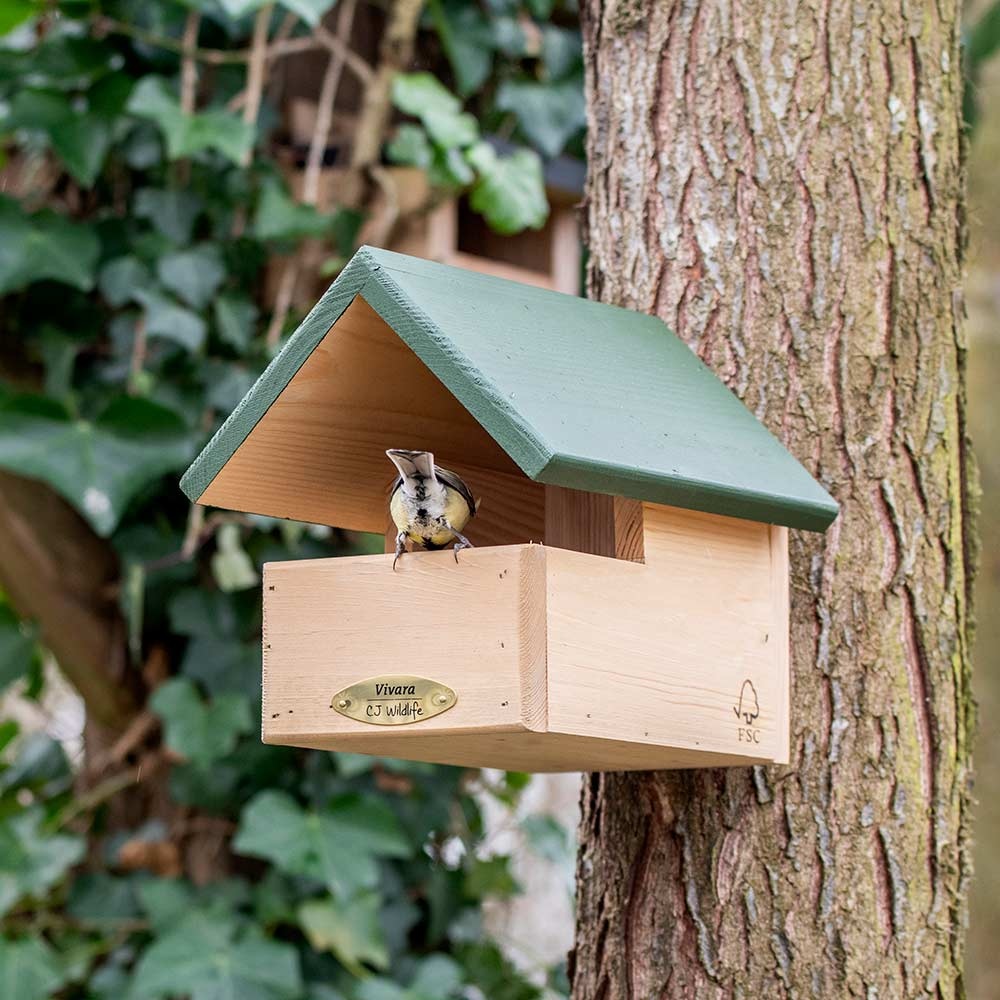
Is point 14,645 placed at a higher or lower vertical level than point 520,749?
higher

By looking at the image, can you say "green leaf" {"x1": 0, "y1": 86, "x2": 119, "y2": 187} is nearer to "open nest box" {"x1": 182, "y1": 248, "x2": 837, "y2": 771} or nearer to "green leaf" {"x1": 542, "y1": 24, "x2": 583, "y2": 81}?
"green leaf" {"x1": 542, "y1": 24, "x2": 583, "y2": 81}

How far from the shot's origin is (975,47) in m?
2.91

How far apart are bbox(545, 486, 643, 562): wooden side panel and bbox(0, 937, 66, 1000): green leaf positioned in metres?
1.52

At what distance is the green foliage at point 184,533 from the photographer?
Answer: 8.70ft

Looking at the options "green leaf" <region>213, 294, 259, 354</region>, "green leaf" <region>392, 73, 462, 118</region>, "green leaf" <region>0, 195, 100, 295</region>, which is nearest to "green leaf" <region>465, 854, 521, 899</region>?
"green leaf" <region>213, 294, 259, 354</region>

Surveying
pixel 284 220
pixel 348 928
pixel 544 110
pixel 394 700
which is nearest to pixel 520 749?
pixel 394 700

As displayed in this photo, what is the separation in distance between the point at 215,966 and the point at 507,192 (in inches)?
59.4

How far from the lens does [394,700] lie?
1354 millimetres

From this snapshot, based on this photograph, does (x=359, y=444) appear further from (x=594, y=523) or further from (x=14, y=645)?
(x=14, y=645)

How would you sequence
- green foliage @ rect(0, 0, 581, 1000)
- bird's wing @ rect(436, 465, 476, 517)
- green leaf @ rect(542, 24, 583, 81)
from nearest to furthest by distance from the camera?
1. bird's wing @ rect(436, 465, 476, 517)
2. green foliage @ rect(0, 0, 581, 1000)
3. green leaf @ rect(542, 24, 583, 81)

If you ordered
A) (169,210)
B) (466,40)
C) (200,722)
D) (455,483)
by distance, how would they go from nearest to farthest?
(455,483)
(200,722)
(169,210)
(466,40)

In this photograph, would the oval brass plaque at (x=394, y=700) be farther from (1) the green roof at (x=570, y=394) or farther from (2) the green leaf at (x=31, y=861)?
(2) the green leaf at (x=31, y=861)

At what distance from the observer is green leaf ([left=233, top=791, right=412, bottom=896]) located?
2.58m

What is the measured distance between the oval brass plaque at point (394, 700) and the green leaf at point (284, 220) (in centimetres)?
162
